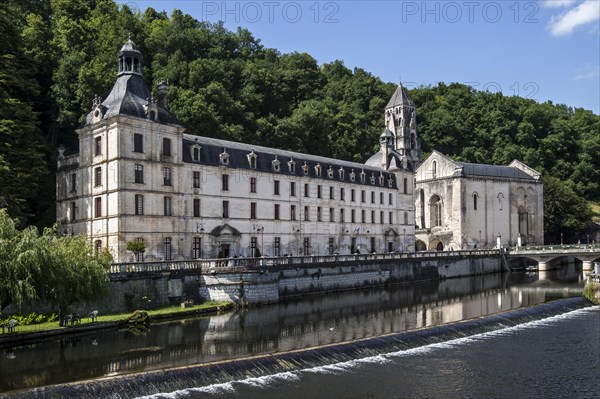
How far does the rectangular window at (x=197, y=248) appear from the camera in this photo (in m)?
44.6

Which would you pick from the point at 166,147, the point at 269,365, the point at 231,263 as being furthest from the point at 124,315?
the point at 166,147

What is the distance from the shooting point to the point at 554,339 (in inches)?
1062

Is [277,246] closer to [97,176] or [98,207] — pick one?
[98,207]

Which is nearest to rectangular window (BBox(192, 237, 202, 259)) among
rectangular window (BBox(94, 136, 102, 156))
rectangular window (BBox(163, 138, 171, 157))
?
rectangular window (BBox(163, 138, 171, 157))

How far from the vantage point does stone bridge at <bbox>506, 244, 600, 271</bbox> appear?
64.1 m

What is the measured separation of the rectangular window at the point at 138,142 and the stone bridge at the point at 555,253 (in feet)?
159

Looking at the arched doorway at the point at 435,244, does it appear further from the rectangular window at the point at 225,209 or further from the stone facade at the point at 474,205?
the rectangular window at the point at 225,209

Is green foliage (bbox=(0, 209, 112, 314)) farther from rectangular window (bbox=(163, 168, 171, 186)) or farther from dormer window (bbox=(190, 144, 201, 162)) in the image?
dormer window (bbox=(190, 144, 201, 162))

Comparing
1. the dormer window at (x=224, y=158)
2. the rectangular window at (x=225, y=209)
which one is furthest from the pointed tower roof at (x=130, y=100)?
the rectangular window at (x=225, y=209)

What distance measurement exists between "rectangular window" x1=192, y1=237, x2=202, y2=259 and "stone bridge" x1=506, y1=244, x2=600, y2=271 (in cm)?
4245

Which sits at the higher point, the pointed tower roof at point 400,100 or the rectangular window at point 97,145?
the pointed tower roof at point 400,100

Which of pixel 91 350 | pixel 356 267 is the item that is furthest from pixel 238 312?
pixel 356 267

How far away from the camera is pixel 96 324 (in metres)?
28.7

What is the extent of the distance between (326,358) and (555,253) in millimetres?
52107
